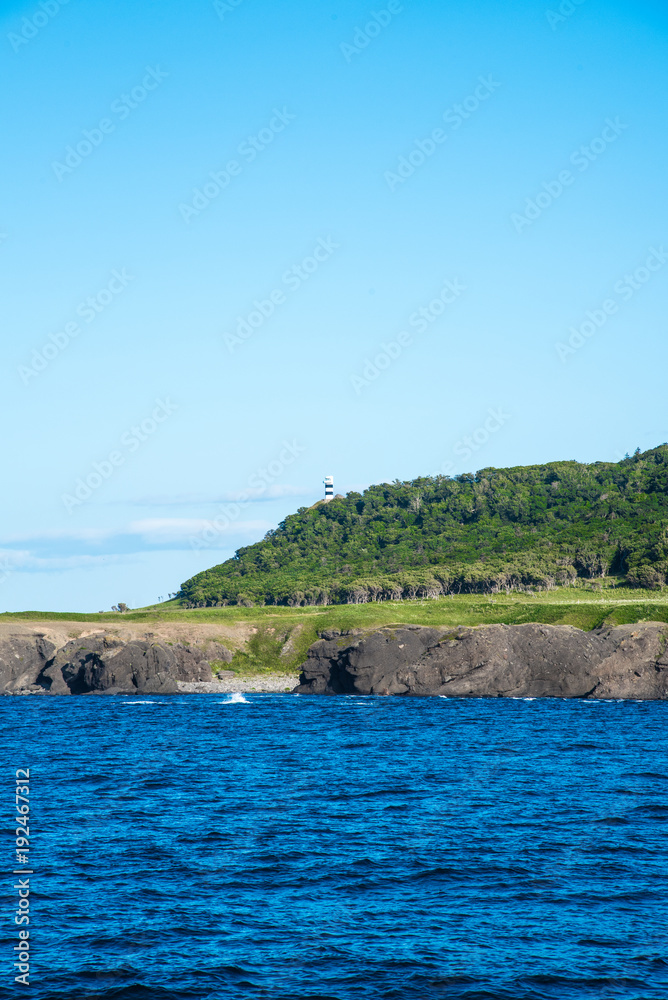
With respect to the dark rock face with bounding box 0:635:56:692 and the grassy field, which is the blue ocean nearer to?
the grassy field

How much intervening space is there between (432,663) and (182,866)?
65151 millimetres

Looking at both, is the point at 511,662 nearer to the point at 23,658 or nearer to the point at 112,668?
the point at 112,668

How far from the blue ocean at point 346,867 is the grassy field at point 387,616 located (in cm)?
4294

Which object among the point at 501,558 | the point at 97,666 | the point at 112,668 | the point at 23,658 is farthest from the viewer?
the point at 501,558

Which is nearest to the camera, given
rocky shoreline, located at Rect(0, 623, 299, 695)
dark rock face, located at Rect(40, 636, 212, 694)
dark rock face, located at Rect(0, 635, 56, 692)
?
dark rock face, located at Rect(40, 636, 212, 694)

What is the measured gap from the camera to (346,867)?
34125mm

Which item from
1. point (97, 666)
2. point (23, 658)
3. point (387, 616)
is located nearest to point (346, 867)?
point (97, 666)

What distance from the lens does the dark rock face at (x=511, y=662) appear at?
3698 inches

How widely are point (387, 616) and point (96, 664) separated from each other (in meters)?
39.0

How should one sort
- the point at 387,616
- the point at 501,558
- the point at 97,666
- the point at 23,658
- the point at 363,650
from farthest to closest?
the point at 501,558 < the point at 387,616 < the point at 23,658 < the point at 97,666 < the point at 363,650

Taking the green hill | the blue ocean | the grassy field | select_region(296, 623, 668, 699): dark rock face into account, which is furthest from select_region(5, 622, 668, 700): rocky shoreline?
the green hill

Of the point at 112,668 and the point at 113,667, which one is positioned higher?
the point at 113,667

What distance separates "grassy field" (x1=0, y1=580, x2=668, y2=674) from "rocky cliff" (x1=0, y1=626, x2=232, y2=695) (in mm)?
9648

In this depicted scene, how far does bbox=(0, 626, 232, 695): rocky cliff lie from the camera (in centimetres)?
10500
